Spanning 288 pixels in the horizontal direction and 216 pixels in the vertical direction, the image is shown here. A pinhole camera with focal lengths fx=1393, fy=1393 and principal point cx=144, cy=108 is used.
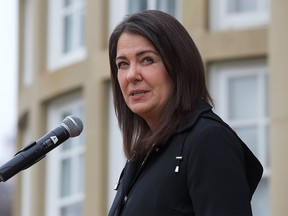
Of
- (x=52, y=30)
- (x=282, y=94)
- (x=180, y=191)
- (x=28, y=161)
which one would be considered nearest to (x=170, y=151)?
(x=180, y=191)

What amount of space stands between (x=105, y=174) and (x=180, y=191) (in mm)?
13779

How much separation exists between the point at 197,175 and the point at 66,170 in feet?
49.3

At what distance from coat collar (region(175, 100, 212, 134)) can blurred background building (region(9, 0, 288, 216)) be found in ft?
33.2

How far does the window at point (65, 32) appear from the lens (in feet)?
65.2

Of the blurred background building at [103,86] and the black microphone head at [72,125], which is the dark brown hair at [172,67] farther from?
the blurred background building at [103,86]

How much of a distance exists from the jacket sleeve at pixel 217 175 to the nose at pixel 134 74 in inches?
14.9

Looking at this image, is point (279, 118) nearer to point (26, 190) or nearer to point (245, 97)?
point (245, 97)

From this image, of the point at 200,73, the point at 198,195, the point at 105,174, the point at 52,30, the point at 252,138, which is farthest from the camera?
the point at 52,30

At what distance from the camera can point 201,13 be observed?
17578mm

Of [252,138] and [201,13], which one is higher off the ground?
[201,13]

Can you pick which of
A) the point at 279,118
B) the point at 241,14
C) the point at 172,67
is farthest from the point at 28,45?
the point at 172,67

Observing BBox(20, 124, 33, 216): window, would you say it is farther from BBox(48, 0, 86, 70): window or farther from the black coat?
the black coat

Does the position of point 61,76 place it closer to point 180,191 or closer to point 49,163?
point 49,163

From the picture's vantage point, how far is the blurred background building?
640 inches
